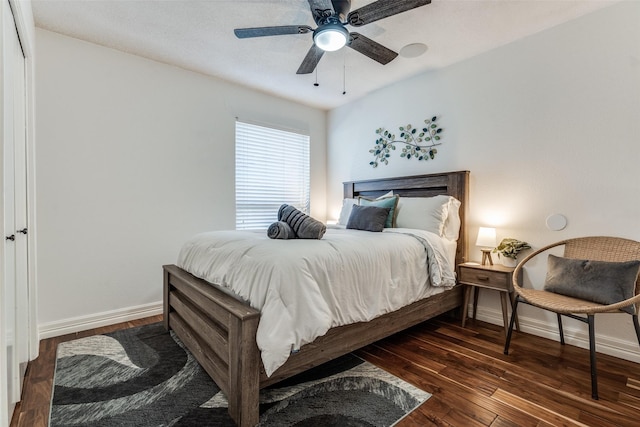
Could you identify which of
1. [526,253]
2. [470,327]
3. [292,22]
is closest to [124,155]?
[292,22]

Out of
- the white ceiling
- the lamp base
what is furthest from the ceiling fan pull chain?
the lamp base

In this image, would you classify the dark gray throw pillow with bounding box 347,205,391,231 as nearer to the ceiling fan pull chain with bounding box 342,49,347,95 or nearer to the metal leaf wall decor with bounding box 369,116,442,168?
the metal leaf wall decor with bounding box 369,116,442,168

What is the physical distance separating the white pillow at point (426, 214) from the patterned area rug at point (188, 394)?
1.41m

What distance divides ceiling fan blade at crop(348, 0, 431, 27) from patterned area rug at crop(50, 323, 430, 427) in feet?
7.60

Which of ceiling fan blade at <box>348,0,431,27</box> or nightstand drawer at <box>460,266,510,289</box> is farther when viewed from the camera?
nightstand drawer at <box>460,266,510,289</box>

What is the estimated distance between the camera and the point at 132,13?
243cm

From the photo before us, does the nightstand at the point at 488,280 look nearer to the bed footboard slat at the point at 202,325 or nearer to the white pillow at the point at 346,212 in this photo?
the white pillow at the point at 346,212

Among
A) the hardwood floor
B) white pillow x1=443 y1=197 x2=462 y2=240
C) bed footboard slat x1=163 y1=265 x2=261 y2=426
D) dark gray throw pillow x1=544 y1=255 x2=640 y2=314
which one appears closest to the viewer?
bed footboard slat x1=163 y1=265 x2=261 y2=426

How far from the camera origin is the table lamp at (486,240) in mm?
2764

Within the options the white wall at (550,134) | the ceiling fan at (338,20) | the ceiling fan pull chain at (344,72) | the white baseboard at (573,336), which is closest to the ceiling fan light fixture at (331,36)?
the ceiling fan at (338,20)

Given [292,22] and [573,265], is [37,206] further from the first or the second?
[573,265]

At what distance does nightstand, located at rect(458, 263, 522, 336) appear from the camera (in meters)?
2.60

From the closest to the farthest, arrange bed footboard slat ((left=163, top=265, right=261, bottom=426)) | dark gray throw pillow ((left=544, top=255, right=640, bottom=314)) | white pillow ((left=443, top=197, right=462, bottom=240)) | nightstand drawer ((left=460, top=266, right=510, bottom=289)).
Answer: bed footboard slat ((left=163, top=265, right=261, bottom=426)) → dark gray throw pillow ((left=544, top=255, right=640, bottom=314)) → nightstand drawer ((left=460, top=266, right=510, bottom=289)) → white pillow ((left=443, top=197, right=462, bottom=240))

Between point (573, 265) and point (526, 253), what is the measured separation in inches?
22.3
